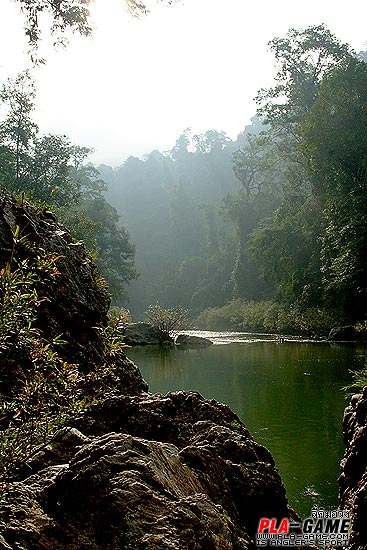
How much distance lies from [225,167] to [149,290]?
20.4 metres

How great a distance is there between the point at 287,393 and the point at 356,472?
5494 mm

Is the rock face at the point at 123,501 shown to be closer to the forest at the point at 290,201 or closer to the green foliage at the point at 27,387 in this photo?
the green foliage at the point at 27,387

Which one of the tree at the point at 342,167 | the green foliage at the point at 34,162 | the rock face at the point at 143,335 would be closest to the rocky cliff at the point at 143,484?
the rock face at the point at 143,335

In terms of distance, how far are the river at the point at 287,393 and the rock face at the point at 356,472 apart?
0.51 meters

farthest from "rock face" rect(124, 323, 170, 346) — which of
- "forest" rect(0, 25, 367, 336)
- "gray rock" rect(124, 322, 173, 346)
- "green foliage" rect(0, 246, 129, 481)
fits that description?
"green foliage" rect(0, 246, 129, 481)

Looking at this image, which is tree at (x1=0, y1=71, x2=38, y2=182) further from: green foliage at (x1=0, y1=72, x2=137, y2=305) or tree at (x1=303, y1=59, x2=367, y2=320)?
tree at (x1=303, y1=59, x2=367, y2=320)

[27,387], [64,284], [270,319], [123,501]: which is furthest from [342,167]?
[123,501]

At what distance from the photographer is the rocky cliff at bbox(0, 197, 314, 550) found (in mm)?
1775

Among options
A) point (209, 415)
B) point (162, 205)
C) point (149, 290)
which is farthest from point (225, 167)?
point (209, 415)

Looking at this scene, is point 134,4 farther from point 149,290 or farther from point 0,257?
point 149,290

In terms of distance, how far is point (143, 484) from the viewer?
1.91m

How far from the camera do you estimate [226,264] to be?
55.7 meters

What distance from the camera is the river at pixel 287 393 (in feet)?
16.1

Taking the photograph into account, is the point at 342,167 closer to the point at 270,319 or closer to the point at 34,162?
the point at 270,319
